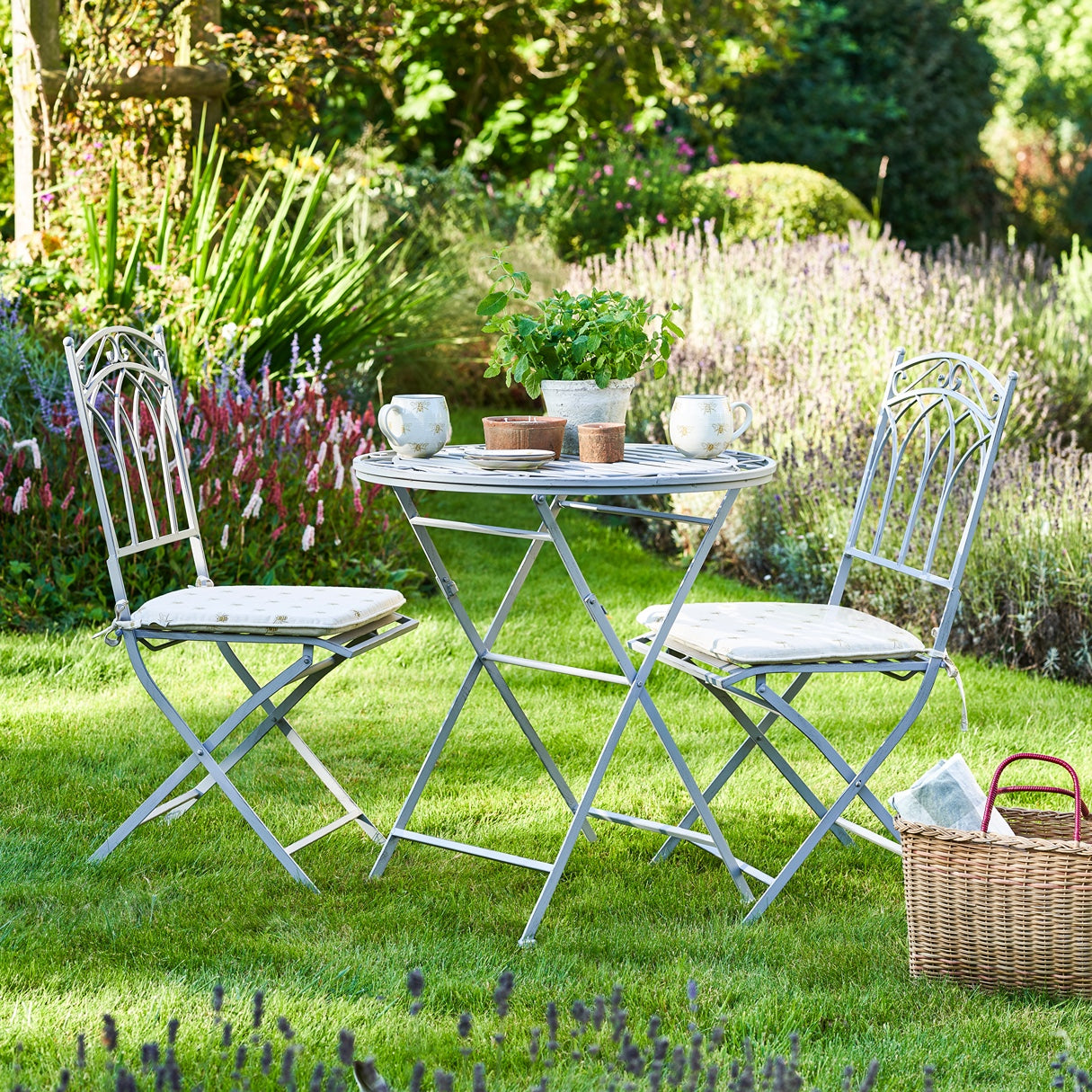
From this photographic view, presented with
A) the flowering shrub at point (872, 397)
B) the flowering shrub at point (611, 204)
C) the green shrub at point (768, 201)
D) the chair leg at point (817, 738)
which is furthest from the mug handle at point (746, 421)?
the green shrub at point (768, 201)

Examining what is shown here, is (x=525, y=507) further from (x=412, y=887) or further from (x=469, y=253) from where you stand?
(x=412, y=887)

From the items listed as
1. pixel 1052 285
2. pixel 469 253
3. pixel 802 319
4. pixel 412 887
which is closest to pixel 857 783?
pixel 412 887

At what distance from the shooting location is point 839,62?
13.9m

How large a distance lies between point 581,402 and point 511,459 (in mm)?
355

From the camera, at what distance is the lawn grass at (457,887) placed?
2355 millimetres

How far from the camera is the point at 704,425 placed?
3.00 metres

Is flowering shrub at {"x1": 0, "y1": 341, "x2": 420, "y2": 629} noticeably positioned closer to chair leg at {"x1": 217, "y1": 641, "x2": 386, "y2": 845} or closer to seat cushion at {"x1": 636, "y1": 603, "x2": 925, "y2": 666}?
chair leg at {"x1": 217, "y1": 641, "x2": 386, "y2": 845}

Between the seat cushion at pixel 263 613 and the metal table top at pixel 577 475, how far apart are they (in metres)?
0.31

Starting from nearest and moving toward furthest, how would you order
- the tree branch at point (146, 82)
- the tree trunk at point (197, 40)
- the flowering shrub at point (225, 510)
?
the flowering shrub at point (225, 510) → the tree branch at point (146, 82) → the tree trunk at point (197, 40)

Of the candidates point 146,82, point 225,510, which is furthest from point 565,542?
point 146,82

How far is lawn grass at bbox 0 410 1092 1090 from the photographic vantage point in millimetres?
2355

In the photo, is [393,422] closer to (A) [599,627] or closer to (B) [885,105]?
(A) [599,627]

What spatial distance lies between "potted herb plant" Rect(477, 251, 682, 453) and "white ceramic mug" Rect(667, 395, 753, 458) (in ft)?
0.41

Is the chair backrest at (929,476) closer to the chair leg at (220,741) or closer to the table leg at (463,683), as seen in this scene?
the table leg at (463,683)
